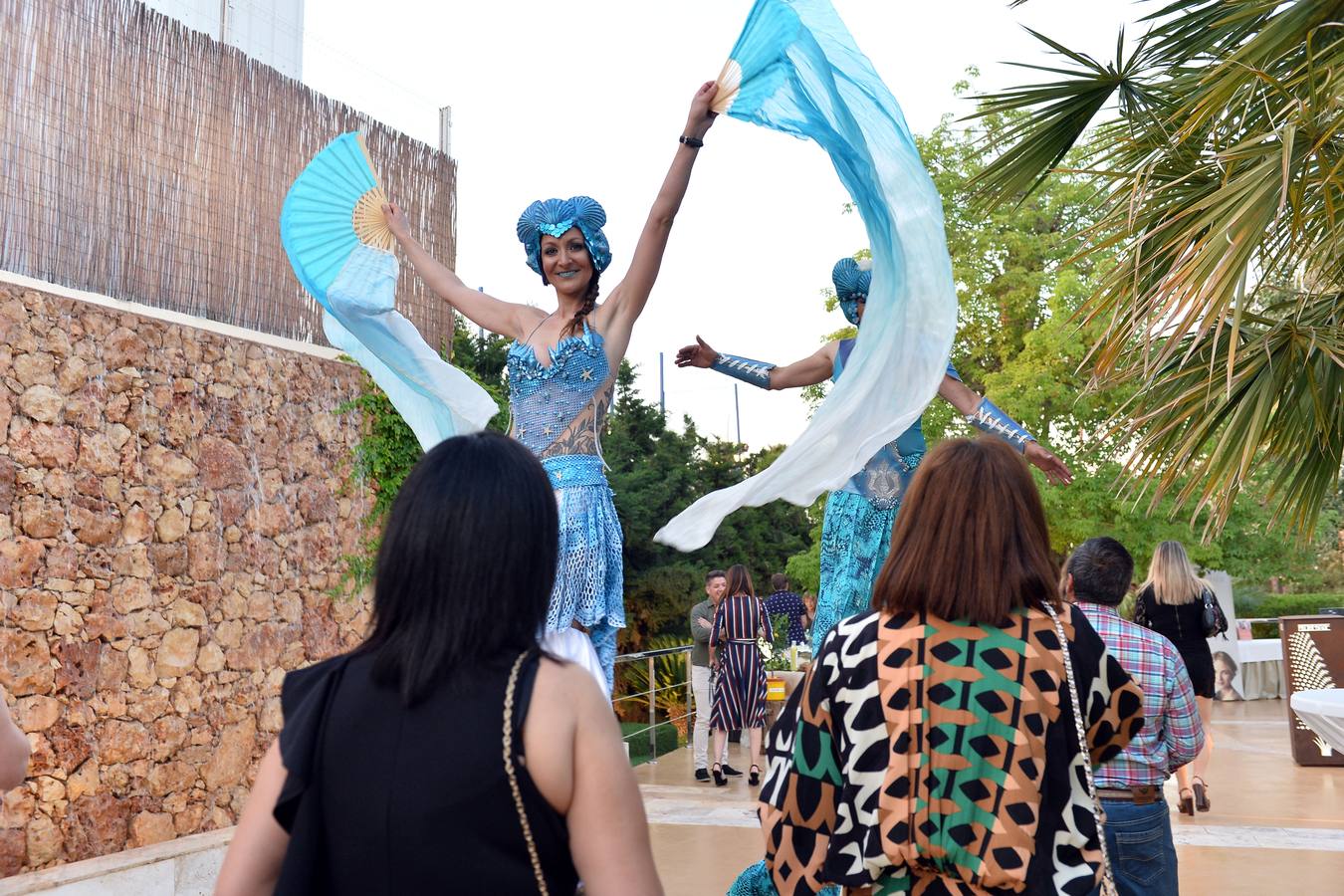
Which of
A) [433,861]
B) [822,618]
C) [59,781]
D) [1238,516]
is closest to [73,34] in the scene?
[59,781]

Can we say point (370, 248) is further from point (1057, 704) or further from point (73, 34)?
point (73, 34)

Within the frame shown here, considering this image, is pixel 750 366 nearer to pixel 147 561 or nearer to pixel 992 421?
pixel 992 421

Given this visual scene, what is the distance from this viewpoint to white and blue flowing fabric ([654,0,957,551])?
10.6 feet

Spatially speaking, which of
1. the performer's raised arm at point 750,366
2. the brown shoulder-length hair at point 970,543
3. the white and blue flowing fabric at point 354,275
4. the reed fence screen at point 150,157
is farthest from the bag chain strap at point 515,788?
the reed fence screen at point 150,157

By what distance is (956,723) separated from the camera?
6.38 ft

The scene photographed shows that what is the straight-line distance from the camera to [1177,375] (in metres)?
5.77

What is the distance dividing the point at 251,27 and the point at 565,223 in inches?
231

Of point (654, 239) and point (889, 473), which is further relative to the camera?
point (889, 473)

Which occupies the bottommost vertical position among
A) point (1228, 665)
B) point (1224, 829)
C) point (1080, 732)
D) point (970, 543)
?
point (1224, 829)

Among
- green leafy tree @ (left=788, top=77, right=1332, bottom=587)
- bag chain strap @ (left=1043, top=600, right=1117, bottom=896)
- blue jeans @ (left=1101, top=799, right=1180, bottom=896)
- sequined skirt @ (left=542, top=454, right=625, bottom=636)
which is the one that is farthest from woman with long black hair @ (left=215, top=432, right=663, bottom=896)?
green leafy tree @ (left=788, top=77, right=1332, bottom=587)

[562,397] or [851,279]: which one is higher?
[851,279]

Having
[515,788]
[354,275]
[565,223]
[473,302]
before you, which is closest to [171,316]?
[354,275]

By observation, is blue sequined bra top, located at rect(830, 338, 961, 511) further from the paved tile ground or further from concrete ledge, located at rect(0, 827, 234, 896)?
concrete ledge, located at rect(0, 827, 234, 896)

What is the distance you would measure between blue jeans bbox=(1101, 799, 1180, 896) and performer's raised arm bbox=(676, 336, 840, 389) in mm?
1703
